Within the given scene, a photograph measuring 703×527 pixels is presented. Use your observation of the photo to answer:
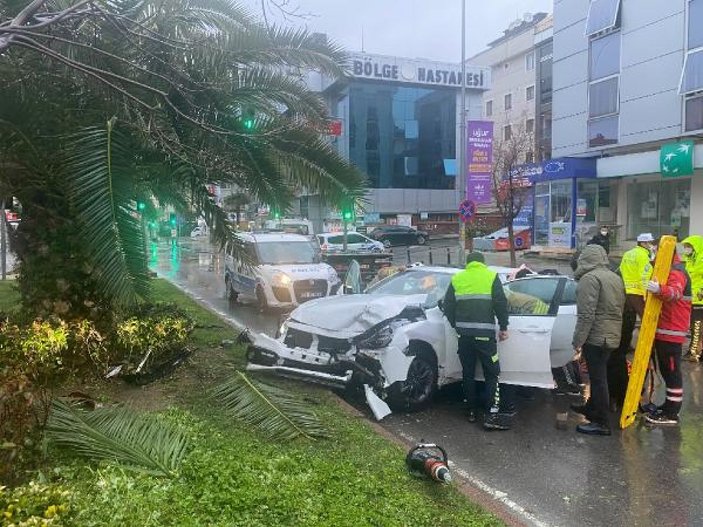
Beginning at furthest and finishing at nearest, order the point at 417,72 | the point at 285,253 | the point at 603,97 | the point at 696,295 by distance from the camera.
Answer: the point at 417,72 < the point at 603,97 < the point at 285,253 < the point at 696,295

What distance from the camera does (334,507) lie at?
3.67m

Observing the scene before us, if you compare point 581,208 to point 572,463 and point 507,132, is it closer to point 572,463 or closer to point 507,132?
point 507,132

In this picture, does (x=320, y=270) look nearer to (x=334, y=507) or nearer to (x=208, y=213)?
(x=208, y=213)

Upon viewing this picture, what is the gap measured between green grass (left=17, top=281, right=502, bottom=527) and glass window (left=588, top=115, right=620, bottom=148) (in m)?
23.1

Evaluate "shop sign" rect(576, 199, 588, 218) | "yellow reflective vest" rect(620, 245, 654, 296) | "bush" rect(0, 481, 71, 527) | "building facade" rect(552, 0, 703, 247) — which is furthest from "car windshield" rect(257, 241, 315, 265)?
"shop sign" rect(576, 199, 588, 218)

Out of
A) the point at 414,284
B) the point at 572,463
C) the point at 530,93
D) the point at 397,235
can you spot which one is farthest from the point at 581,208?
the point at 530,93

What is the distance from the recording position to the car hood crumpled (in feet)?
22.3

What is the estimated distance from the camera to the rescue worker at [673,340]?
19.8 feet

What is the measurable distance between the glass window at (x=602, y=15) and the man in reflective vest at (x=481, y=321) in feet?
72.4

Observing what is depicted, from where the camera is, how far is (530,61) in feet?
172

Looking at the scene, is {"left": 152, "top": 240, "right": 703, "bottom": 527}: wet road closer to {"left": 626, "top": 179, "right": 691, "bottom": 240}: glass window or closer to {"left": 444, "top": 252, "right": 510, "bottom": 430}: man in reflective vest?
{"left": 444, "top": 252, "right": 510, "bottom": 430}: man in reflective vest

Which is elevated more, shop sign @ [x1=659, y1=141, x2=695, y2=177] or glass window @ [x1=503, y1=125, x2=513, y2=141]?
glass window @ [x1=503, y1=125, x2=513, y2=141]

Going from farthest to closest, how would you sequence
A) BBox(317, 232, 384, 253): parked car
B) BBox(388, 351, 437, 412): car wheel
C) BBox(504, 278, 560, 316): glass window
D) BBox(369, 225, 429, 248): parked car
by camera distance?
1. BBox(369, 225, 429, 248): parked car
2. BBox(317, 232, 384, 253): parked car
3. BBox(504, 278, 560, 316): glass window
4. BBox(388, 351, 437, 412): car wheel

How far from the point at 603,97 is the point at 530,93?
92.2ft
